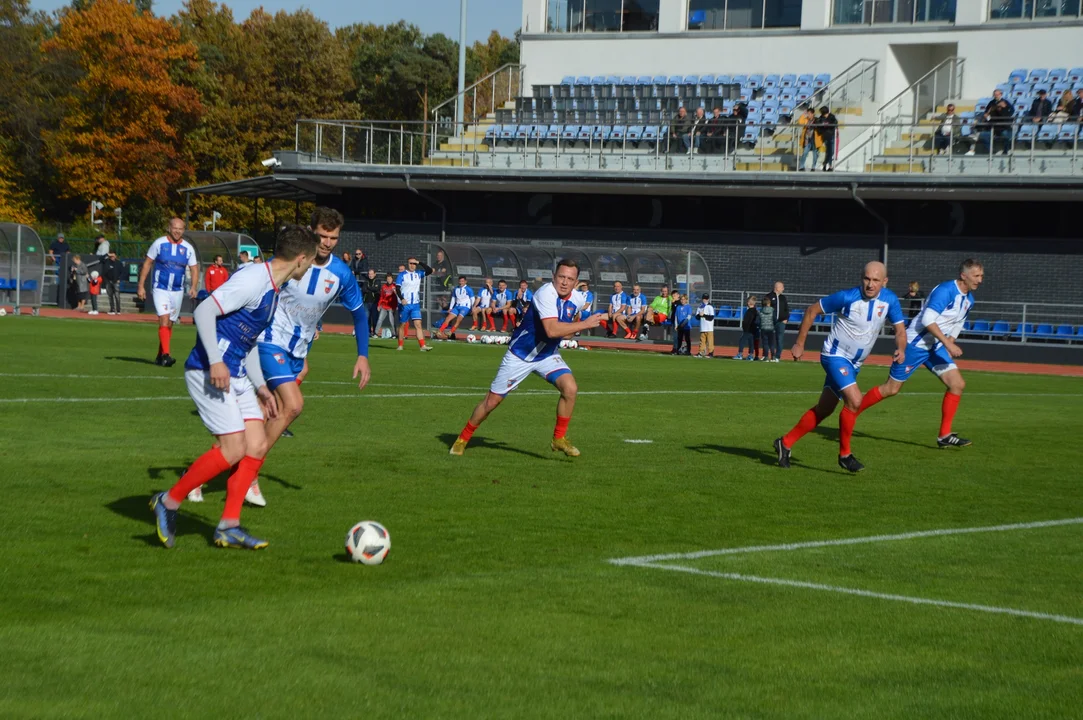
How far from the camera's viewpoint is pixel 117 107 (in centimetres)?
6925

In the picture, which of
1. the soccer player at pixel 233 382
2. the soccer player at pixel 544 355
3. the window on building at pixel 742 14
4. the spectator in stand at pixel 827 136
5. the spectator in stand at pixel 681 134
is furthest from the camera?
the window on building at pixel 742 14

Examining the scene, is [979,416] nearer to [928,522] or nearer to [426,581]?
[928,522]

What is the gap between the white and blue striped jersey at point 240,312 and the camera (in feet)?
23.4

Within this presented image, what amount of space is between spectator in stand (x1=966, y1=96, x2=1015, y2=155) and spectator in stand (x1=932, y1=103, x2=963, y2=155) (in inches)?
22.9

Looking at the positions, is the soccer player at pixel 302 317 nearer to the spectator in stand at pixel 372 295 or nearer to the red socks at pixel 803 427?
the red socks at pixel 803 427

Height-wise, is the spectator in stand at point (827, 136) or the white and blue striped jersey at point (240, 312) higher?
the spectator in stand at point (827, 136)

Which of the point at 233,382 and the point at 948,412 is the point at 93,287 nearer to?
the point at 948,412

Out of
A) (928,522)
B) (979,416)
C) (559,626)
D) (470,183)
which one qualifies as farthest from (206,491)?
(470,183)

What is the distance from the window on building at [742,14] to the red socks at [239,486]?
39555mm

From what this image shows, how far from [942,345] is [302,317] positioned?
26.8 feet

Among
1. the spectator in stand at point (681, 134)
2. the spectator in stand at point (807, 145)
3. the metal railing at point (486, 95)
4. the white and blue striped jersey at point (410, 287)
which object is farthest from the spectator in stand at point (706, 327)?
the metal railing at point (486, 95)

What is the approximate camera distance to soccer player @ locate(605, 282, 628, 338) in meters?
33.5

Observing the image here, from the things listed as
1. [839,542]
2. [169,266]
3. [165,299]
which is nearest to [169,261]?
[169,266]

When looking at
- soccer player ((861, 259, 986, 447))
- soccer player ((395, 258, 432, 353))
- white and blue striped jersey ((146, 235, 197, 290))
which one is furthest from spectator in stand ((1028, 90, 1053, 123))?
white and blue striped jersey ((146, 235, 197, 290))
